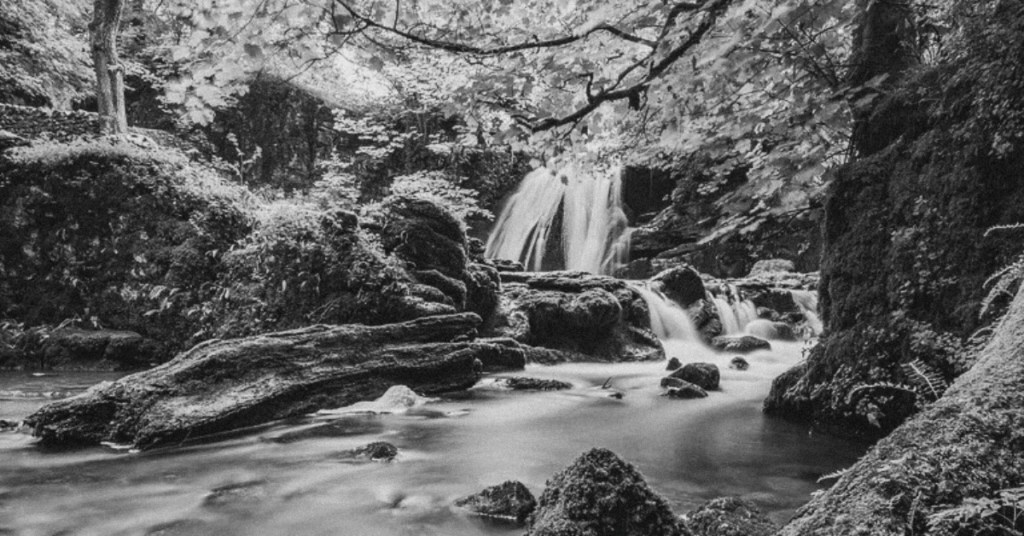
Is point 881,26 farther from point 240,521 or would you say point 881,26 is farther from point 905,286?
point 240,521

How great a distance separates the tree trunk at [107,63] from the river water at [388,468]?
8422mm

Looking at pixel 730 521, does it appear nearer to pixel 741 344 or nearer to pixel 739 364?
pixel 739 364

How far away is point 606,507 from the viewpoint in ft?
6.66

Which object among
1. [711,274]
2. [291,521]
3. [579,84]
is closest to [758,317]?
[711,274]

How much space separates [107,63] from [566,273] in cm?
1189

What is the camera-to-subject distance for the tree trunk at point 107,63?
1231 centimetres

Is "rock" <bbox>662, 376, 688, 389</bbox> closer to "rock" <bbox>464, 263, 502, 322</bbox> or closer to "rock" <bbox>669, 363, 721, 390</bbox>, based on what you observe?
"rock" <bbox>669, 363, 721, 390</bbox>

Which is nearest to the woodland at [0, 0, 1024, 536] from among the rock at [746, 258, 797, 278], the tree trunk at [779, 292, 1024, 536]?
the tree trunk at [779, 292, 1024, 536]

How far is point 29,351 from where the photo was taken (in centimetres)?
873

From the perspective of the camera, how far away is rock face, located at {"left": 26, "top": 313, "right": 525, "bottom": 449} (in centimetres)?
459

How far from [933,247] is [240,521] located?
5.07 m

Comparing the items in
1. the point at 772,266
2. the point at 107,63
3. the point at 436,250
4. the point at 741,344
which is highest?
the point at 107,63

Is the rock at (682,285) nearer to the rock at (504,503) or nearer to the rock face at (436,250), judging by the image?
the rock face at (436,250)

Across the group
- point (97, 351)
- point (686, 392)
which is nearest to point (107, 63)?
point (97, 351)
